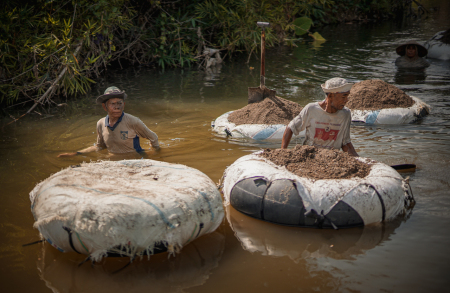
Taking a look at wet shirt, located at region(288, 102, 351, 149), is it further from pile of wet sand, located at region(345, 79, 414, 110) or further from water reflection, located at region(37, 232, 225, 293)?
pile of wet sand, located at region(345, 79, 414, 110)

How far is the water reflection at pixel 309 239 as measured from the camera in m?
3.22

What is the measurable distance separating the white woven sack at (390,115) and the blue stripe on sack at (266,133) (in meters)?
1.58

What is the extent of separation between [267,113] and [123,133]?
7.51 feet

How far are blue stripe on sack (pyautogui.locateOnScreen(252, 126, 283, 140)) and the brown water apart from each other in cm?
13

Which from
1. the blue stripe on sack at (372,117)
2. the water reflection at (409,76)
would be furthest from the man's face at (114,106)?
the water reflection at (409,76)

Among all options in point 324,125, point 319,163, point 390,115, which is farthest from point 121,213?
point 390,115

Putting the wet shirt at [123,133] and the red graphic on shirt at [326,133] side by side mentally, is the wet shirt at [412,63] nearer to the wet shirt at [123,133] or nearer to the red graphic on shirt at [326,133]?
the red graphic on shirt at [326,133]

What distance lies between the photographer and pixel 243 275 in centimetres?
296

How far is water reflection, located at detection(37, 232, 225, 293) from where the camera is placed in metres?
2.86

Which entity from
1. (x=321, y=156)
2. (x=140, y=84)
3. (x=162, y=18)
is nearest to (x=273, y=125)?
(x=321, y=156)

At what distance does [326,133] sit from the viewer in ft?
14.2

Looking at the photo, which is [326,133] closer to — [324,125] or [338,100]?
[324,125]

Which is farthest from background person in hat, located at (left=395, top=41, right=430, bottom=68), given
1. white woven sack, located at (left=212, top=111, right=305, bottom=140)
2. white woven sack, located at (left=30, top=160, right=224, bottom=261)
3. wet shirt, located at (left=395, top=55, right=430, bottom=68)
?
white woven sack, located at (left=30, top=160, right=224, bottom=261)

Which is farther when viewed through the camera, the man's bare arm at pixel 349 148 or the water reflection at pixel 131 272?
the man's bare arm at pixel 349 148
